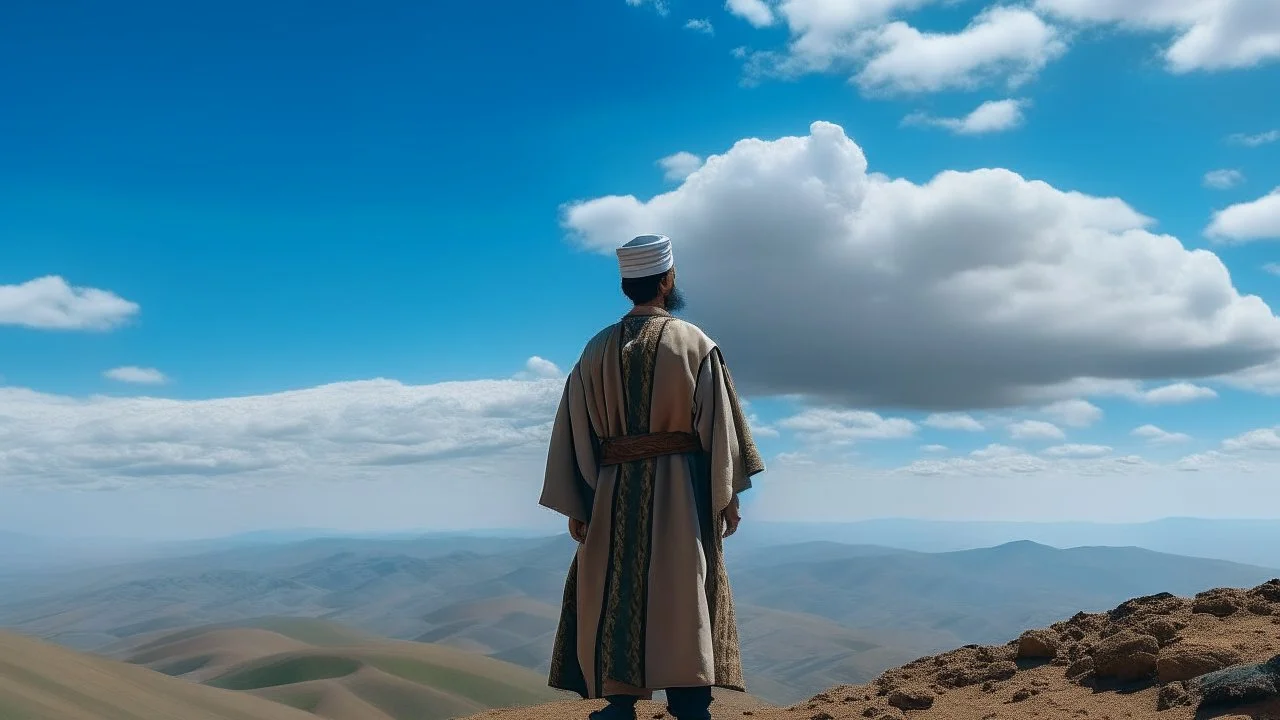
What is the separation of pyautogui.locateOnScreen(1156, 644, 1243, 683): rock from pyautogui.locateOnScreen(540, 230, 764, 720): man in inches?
110

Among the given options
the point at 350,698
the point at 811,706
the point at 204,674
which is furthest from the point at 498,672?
the point at 811,706

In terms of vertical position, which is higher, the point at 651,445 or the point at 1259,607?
the point at 651,445

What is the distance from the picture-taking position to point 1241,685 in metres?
4.46

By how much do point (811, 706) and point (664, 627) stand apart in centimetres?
299

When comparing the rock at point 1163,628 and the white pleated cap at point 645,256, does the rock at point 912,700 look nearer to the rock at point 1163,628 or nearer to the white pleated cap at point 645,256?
the rock at point 1163,628

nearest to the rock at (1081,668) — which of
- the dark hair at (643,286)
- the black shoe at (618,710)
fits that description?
the black shoe at (618,710)

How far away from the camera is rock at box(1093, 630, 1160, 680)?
5391mm

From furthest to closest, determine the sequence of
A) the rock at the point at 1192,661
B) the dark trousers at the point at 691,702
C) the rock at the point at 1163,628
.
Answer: the rock at the point at 1163,628
the rock at the point at 1192,661
the dark trousers at the point at 691,702

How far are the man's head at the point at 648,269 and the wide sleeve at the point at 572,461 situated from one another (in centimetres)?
60

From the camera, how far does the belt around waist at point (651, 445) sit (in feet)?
15.3

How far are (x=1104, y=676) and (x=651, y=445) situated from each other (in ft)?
11.8

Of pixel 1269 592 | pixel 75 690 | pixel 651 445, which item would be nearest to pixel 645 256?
pixel 651 445

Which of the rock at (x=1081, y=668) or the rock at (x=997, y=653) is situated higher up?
the rock at (x=1081, y=668)

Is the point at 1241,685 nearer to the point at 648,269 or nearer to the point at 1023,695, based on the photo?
the point at 1023,695
